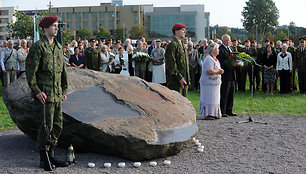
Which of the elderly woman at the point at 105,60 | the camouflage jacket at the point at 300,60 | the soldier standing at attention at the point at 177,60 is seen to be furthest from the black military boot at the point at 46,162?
the camouflage jacket at the point at 300,60

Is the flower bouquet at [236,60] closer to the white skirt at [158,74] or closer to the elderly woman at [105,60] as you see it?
the white skirt at [158,74]

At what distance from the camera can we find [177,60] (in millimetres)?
7871

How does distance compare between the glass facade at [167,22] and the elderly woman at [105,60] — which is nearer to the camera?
the elderly woman at [105,60]

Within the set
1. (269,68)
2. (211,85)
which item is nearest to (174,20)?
(269,68)

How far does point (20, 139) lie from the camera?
718cm

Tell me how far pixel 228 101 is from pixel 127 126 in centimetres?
527

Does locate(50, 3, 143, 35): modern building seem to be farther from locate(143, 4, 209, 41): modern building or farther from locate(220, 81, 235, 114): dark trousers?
locate(220, 81, 235, 114): dark trousers

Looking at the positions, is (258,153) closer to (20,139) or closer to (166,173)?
(166,173)

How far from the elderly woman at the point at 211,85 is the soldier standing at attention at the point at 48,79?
181 inches

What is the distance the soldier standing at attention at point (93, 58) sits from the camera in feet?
47.1

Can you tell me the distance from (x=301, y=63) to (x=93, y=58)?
8.36 metres

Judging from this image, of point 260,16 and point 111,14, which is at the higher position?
point 111,14

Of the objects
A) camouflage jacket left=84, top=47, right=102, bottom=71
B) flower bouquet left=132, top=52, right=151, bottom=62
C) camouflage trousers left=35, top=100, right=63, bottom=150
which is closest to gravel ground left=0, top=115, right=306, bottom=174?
camouflage trousers left=35, top=100, right=63, bottom=150

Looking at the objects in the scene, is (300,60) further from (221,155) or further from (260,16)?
(260,16)
